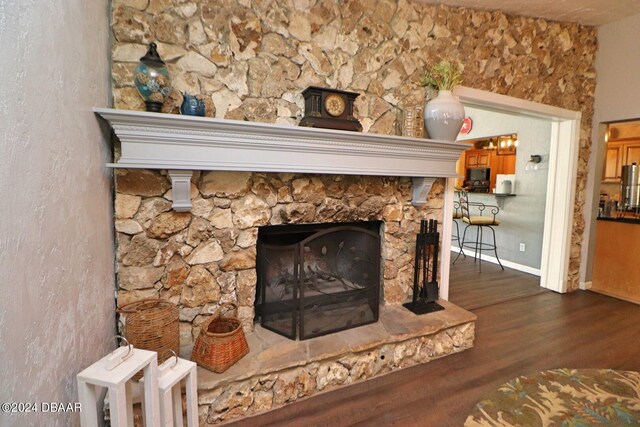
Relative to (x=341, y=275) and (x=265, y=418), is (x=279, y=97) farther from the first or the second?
(x=265, y=418)

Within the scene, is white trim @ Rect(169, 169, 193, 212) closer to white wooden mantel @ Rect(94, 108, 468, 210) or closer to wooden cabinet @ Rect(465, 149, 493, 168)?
white wooden mantel @ Rect(94, 108, 468, 210)

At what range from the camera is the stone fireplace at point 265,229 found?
155 cm

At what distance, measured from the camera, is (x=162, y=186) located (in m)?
1.70

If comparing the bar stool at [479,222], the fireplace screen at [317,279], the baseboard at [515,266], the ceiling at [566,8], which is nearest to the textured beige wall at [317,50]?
the ceiling at [566,8]

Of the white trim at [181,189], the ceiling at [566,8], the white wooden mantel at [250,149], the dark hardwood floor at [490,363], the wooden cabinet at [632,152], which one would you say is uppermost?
the ceiling at [566,8]

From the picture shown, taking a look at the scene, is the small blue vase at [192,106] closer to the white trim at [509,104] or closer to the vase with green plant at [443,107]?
the vase with green plant at [443,107]

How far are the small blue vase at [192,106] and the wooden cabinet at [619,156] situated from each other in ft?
21.2

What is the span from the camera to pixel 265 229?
2.04 meters

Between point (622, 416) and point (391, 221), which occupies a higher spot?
point (391, 221)

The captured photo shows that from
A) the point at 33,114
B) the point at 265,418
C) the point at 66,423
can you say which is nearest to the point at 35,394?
the point at 66,423

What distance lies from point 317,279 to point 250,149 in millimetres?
1055

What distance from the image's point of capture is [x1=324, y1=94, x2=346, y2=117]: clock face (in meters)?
1.94

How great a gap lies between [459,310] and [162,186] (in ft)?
7.30

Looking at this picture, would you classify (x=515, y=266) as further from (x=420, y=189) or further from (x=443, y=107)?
(x=443, y=107)
